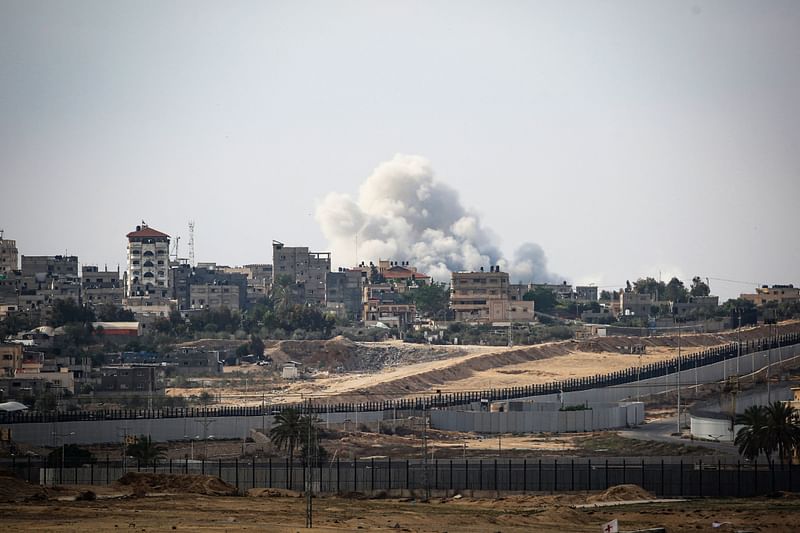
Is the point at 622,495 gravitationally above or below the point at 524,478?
below

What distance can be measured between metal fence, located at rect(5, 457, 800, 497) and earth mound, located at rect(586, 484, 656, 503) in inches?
53.9

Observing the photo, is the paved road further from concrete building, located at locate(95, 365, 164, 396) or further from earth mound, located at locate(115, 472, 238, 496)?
concrete building, located at locate(95, 365, 164, 396)

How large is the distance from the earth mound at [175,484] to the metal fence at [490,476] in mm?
2385

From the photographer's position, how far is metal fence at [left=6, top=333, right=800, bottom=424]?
3942 inches

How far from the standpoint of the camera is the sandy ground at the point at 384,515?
5200 centimetres

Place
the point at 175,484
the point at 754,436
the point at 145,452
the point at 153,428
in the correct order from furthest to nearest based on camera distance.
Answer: the point at 153,428 → the point at 145,452 → the point at 754,436 → the point at 175,484

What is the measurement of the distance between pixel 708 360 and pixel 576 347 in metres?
37.7

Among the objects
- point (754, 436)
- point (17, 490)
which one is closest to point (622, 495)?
point (754, 436)

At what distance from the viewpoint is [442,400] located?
115 m

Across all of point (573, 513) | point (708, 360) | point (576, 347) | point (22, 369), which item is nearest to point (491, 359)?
point (576, 347)

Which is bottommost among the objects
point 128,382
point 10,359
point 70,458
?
point 70,458

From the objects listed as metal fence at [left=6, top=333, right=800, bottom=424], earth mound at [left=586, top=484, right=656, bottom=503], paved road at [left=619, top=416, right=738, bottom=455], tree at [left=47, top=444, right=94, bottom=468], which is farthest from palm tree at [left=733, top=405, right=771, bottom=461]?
tree at [left=47, top=444, right=94, bottom=468]

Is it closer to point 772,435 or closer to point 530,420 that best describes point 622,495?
point 772,435

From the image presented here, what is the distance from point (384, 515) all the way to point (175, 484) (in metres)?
11.6
